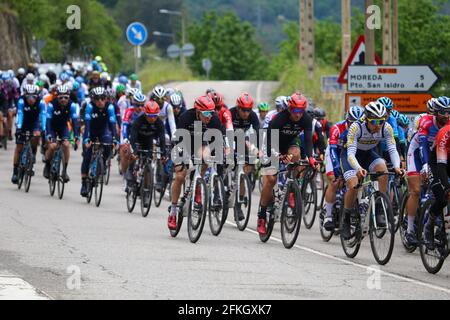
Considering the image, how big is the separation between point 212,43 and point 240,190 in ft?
355

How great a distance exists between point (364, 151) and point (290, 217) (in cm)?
126

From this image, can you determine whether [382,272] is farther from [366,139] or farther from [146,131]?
[146,131]

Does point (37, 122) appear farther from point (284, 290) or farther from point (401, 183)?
point (284, 290)

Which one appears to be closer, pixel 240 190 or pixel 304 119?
pixel 304 119

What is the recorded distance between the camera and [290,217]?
642 inches

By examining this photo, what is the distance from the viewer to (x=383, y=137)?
15445 mm

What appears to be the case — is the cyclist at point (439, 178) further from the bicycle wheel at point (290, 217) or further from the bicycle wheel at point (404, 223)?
the bicycle wheel at point (290, 217)

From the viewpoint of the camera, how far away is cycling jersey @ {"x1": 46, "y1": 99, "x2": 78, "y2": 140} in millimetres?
22797

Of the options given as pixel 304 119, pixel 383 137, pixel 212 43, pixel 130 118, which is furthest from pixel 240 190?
pixel 212 43

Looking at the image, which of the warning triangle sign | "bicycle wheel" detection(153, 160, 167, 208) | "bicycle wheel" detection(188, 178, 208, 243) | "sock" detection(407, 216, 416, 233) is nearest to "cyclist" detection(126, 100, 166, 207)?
"bicycle wheel" detection(153, 160, 167, 208)

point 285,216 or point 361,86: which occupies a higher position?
point 361,86

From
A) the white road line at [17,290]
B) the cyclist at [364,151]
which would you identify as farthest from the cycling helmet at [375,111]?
the white road line at [17,290]

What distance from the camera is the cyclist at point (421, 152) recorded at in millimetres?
14398

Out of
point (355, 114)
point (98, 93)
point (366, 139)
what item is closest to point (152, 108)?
point (98, 93)
